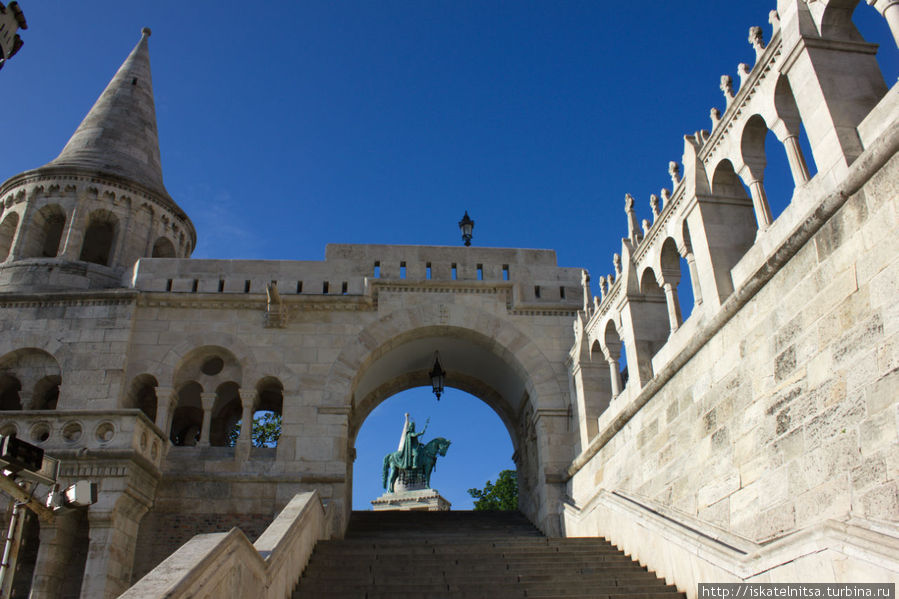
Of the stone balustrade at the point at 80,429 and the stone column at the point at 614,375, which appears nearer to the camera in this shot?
the stone balustrade at the point at 80,429

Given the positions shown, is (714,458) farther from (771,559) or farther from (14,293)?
(14,293)

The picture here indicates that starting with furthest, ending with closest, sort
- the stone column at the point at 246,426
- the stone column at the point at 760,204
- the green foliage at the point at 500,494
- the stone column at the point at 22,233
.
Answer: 1. the green foliage at the point at 500,494
2. the stone column at the point at 22,233
3. the stone column at the point at 246,426
4. the stone column at the point at 760,204

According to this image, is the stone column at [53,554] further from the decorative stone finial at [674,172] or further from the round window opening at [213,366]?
the decorative stone finial at [674,172]

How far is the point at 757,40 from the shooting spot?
7512mm

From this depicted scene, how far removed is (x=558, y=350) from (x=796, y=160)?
747 centimetres

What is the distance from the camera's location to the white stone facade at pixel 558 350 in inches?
222

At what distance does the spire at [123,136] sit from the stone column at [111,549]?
8.03 m

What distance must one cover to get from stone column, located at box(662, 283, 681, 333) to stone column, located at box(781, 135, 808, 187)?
113 inches

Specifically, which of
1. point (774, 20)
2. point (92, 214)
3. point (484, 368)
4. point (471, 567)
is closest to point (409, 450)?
point (484, 368)

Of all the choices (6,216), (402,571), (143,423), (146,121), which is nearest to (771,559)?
(402,571)

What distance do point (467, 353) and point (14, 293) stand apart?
8.59 metres

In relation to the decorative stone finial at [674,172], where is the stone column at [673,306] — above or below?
below

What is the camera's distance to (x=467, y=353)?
15312mm

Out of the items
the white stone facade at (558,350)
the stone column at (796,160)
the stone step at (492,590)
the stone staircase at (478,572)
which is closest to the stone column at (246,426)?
the white stone facade at (558,350)
